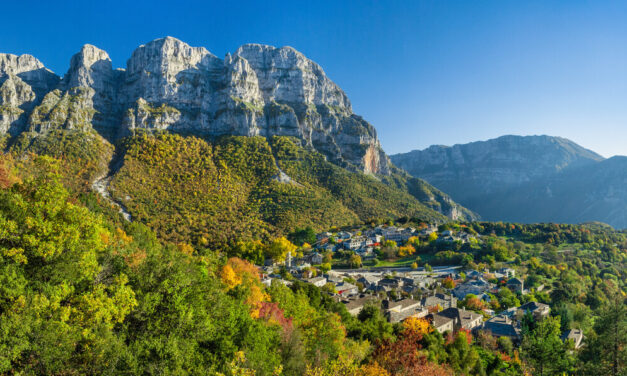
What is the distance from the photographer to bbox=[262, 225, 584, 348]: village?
134 ft

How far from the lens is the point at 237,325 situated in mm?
17750

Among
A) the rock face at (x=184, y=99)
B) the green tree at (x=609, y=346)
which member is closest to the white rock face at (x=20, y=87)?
the rock face at (x=184, y=99)

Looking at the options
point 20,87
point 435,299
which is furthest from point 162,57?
point 435,299

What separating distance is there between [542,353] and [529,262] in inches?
2226

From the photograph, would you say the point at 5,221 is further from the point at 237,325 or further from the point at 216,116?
the point at 216,116

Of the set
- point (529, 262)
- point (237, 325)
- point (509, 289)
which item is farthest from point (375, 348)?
point (529, 262)

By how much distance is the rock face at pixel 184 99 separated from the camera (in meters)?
120

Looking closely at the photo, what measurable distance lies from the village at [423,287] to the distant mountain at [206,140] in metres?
19.9

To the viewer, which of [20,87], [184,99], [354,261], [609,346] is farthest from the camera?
[184,99]

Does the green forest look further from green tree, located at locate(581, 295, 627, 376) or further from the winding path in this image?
the winding path

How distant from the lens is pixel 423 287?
5738 cm

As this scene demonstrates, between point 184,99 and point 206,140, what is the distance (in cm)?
2653

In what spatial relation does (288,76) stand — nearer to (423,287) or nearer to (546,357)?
(423,287)

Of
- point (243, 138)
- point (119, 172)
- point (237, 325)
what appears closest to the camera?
point (237, 325)
